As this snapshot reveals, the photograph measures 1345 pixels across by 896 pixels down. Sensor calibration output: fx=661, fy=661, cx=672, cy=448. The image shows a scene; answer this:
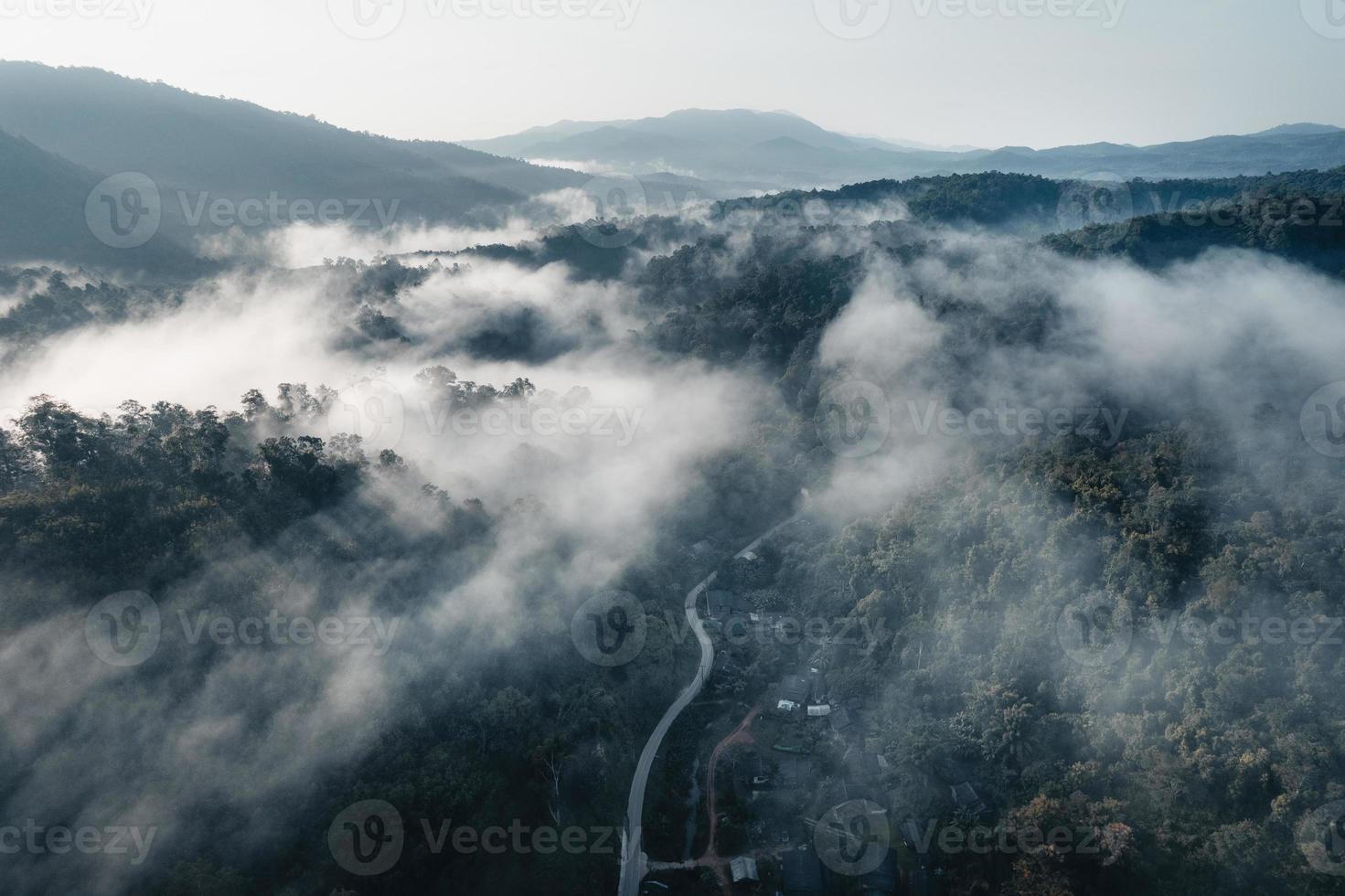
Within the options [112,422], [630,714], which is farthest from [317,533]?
[630,714]

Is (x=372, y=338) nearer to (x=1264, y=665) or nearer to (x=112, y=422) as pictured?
(x=112, y=422)

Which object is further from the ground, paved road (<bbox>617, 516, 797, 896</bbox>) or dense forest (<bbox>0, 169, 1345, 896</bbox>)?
dense forest (<bbox>0, 169, 1345, 896</bbox>)

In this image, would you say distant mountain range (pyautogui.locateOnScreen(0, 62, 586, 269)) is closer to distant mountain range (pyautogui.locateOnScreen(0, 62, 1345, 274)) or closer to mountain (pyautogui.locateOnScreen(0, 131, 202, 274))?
distant mountain range (pyautogui.locateOnScreen(0, 62, 1345, 274))

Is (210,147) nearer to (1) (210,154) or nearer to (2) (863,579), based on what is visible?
(1) (210,154)

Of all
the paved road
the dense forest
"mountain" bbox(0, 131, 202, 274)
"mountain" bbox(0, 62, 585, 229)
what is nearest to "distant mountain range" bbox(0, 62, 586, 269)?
"mountain" bbox(0, 62, 585, 229)

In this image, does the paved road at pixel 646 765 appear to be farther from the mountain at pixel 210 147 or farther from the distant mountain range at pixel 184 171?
the mountain at pixel 210 147

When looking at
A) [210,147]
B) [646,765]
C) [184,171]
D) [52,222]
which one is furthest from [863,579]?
[210,147]
